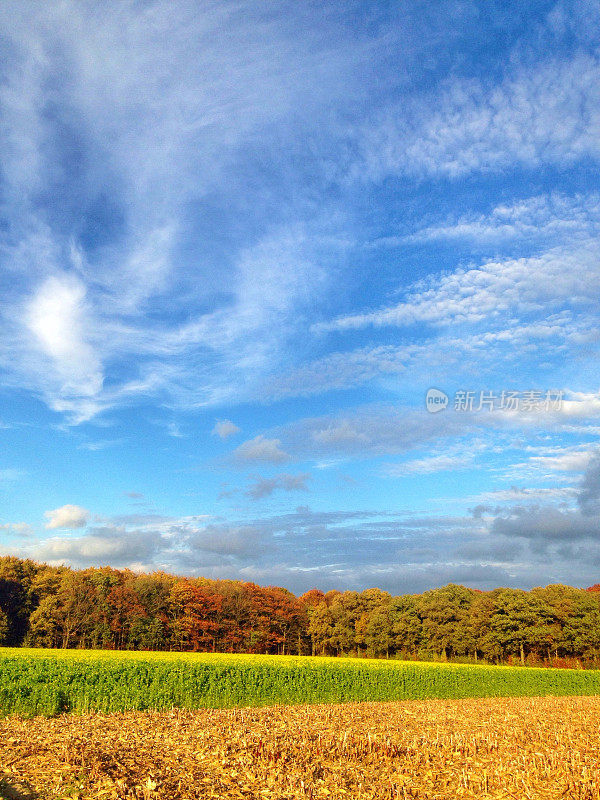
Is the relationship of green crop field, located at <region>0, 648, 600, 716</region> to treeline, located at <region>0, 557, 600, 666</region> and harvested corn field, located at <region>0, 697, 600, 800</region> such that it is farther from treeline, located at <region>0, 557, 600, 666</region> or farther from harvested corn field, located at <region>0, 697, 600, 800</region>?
treeline, located at <region>0, 557, 600, 666</region>

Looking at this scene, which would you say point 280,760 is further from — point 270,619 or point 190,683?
point 270,619

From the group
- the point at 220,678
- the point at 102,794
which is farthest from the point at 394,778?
the point at 220,678

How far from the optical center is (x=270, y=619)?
7450cm

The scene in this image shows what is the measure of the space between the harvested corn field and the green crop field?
1511 mm

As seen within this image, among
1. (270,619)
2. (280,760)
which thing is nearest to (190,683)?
(280,760)

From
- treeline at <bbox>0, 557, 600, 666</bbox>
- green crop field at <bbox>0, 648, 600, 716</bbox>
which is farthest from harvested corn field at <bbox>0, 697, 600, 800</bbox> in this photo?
treeline at <bbox>0, 557, 600, 666</bbox>

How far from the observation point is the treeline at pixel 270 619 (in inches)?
2514

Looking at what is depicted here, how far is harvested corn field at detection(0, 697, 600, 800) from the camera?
9492 millimetres

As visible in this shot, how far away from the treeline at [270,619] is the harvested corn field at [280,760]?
52531 mm

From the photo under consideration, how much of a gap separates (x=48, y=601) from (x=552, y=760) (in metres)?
63.6

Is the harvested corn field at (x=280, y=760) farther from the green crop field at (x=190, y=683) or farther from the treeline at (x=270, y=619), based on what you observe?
the treeline at (x=270, y=619)

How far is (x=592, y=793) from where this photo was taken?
1027 centimetres

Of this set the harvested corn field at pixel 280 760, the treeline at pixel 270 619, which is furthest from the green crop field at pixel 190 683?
the treeline at pixel 270 619

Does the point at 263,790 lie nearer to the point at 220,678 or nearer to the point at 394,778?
the point at 394,778
